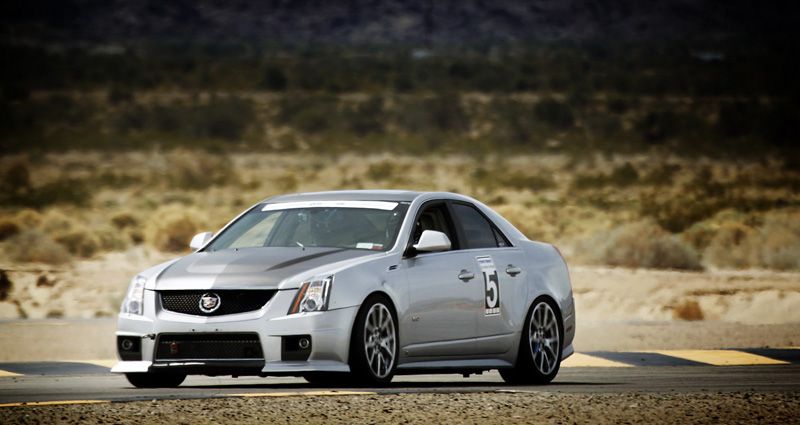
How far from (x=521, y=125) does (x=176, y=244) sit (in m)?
35.4

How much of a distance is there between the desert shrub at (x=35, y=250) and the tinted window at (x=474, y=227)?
23.8 m

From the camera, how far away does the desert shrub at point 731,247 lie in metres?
40.8

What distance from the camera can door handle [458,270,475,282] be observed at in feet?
44.1

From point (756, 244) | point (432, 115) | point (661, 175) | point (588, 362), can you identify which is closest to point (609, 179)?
point (661, 175)

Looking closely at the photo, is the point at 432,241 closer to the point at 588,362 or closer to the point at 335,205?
the point at 335,205

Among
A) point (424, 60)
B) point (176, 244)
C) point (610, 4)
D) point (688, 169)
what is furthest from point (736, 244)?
point (610, 4)

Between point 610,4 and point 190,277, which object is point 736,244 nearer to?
point 190,277

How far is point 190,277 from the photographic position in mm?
12430

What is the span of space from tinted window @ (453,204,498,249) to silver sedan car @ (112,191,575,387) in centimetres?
1

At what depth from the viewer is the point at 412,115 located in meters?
75.8

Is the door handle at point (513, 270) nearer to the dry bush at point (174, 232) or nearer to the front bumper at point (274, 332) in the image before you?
the front bumper at point (274, 332)

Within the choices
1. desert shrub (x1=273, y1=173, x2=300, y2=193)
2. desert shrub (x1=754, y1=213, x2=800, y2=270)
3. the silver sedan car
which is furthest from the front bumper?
desert shrub (x1=273, y1=173, x2=300, y2=193)

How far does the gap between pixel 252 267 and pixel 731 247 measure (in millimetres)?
32816

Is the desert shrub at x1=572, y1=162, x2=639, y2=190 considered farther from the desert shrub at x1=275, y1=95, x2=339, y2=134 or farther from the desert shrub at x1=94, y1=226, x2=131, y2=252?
the desert shrub at x1=94, y1=226, x2=131, y2=252
